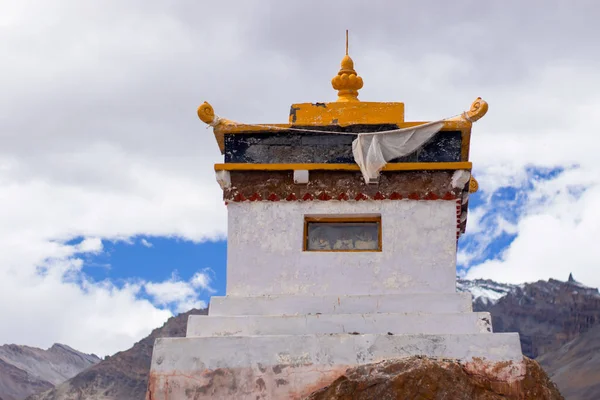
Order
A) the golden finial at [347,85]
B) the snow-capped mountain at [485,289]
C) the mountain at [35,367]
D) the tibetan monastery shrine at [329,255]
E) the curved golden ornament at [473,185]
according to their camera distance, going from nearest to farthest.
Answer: the tibetan monastery shrine at [329,255], the golden finial at [347,85], the curved golden ornament at [473,185], the mountain at [35,367], the snow-capped mountain at [485,289]

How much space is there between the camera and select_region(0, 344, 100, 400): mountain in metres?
67.5

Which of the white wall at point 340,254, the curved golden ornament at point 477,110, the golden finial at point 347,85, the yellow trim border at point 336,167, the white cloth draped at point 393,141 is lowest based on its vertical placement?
the white wall at point 340,254

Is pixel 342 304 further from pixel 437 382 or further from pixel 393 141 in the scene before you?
pixel 393 141

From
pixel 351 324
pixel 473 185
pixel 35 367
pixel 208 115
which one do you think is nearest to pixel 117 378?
Result: pixel 35 367

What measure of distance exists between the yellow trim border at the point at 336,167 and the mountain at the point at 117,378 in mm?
50701

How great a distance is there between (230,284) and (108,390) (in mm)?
56363

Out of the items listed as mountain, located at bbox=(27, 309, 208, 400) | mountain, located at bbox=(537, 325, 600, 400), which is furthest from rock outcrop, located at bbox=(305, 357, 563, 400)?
mountain, located at bbox=(27, 309, 208, 400)

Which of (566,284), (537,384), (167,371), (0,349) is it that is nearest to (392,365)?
(537,384)

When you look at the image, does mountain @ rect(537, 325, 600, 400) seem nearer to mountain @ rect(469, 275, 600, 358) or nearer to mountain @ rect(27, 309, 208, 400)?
mountain @ rect(469, 275, 600, 358)

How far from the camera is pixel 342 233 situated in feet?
44.3

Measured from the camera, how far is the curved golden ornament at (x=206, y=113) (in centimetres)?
1369

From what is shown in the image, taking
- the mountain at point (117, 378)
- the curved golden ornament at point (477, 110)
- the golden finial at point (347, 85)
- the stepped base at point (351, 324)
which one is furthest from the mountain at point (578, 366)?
the stepped base at point (351, 324)

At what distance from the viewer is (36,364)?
74125 mm

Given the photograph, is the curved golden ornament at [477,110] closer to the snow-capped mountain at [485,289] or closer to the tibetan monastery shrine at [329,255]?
the tibetan monastery shrine at [329,255]
